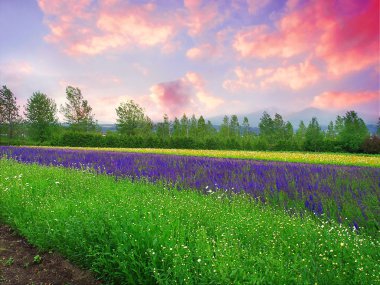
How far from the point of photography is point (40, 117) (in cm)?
5047

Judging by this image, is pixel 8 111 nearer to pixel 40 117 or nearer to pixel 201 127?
pixel 40 117

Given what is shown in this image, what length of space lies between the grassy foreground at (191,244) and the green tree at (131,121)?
49971 millimetres

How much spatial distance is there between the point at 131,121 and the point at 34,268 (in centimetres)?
5224

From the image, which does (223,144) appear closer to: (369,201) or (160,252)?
(369,201)

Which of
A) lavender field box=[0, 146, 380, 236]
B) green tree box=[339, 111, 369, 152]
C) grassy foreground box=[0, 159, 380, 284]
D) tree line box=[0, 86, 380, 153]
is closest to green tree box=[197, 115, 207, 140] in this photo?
tree line box=[0, 86, 380, 153]

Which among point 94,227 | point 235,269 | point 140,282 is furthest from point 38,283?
point 235,269

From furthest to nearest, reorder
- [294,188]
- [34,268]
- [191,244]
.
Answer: [294,188], [34,268], [191,244]

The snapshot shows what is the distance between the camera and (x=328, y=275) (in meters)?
3.13

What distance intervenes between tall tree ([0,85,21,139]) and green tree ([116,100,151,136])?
17385 millimetres

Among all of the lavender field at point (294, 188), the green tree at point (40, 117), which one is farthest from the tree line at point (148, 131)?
the lavender field at point (294, 188)

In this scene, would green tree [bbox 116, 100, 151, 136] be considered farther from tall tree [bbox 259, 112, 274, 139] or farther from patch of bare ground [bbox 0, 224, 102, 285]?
patch of bare ground [bbox 0, 224, 102, 285]

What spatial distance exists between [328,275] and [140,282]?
1.93m

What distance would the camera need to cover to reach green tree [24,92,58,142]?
4841 cm

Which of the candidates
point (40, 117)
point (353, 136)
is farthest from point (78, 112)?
point (353, 136)
